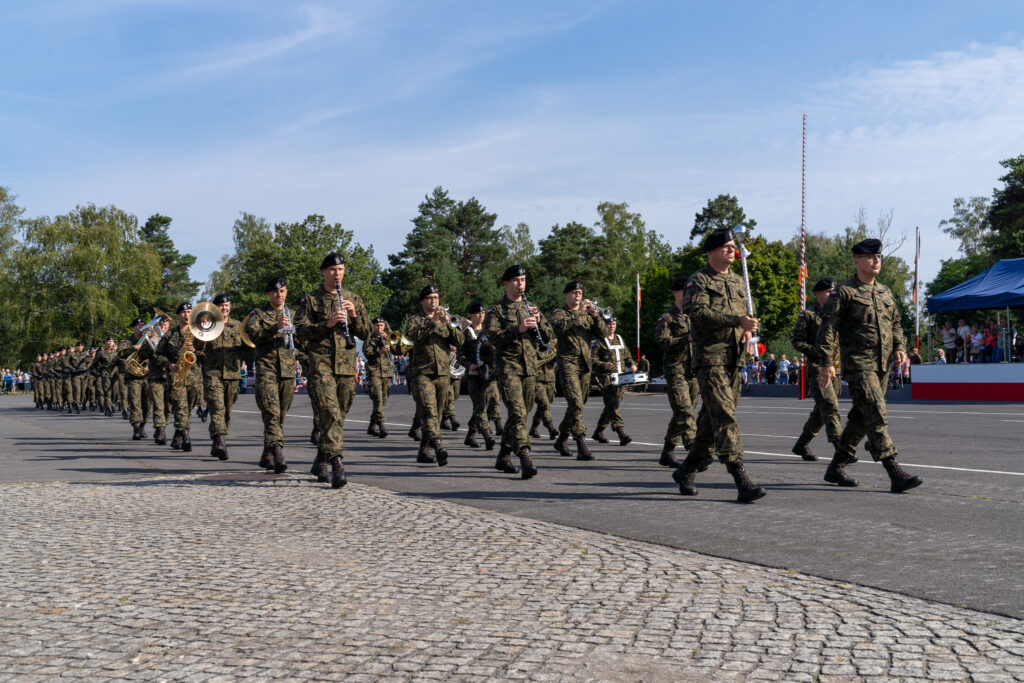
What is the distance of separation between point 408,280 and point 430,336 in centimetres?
7093

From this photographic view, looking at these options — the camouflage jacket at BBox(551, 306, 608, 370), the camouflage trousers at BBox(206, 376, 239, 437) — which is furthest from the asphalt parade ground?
the camouflage trousers at BBox(206, 376, 239, 437)

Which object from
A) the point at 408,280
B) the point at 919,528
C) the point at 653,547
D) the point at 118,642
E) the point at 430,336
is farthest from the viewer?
the point at 408,280

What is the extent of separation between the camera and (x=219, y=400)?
536 inches

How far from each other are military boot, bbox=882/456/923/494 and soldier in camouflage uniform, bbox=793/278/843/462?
52.0 inches

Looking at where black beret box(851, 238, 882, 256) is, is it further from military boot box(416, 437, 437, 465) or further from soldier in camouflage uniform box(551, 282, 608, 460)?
military boot box(416, 437, 437, 465)

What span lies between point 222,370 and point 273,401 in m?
2.77

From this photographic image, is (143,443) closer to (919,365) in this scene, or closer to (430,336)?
(430,336)

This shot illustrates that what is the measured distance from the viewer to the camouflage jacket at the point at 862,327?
8.95m

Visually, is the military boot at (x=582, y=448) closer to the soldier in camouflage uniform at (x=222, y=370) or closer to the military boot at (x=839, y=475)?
the military boot at (x=839, y=475)

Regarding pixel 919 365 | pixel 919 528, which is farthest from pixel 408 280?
pixel 919 528

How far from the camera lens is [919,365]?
30.1m

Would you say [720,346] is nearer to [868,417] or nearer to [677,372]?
[868,417]

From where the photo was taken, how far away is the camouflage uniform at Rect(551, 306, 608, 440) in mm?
11922

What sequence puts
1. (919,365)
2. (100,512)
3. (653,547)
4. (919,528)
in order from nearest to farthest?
(653,547) → (919,528) → (100,512) → (919,365)
